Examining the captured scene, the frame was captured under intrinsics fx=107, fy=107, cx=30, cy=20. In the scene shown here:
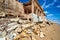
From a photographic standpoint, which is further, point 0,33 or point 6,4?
point 6,4

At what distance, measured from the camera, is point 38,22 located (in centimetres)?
529

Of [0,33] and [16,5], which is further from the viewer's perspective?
[16,5]

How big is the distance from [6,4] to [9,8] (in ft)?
0.90

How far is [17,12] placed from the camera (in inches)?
212

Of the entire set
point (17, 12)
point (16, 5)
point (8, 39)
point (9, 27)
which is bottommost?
point (8, 39)

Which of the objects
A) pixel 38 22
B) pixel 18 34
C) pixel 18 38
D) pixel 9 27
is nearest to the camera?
pixel 18 38

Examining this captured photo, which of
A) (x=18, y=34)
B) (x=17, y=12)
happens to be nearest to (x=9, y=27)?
(x=18, y=34)

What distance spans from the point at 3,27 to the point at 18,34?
0.75 metres

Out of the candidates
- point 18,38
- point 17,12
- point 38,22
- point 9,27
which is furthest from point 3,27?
point 38,22

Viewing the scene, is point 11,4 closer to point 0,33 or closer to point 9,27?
point 9,27

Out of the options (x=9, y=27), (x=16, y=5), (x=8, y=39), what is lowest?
(x=8, y=39)

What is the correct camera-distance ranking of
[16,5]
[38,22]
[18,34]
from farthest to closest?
1. [16,5]
2. [38,22]
3. [18,34]

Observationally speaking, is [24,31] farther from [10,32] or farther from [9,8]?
[9,8]

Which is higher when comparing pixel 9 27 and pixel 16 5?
pixel 16 5
